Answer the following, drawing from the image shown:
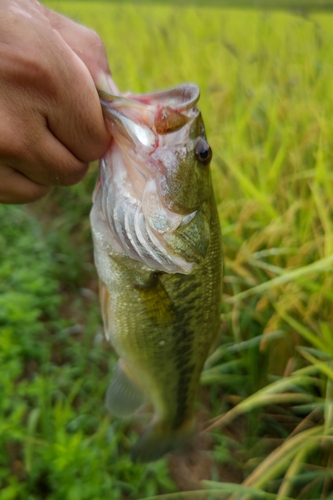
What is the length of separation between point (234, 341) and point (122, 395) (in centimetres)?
68

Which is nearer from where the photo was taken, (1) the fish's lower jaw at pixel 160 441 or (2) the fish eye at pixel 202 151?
(2) the fish eye at pixel 202 151

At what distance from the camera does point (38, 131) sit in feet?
2.47

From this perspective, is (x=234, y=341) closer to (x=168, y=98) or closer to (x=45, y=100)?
(x=168, y=98)

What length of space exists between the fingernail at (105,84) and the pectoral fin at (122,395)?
0.75 m

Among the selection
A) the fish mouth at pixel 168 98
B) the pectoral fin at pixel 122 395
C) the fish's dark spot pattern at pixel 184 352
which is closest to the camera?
the fish mouth at pixel 168 98

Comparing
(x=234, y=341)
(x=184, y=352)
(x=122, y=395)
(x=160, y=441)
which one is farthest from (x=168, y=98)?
(x=234, y=341)

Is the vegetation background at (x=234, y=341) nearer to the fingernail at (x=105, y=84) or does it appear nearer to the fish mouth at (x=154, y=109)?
the fish mouth at (x=154, y=109)

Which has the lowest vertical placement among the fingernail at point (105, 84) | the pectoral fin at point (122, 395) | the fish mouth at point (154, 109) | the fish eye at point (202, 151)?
the pectoral fin at point (122, 395)

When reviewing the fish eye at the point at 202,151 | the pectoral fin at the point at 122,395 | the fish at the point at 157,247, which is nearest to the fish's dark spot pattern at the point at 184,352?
the fish at the point at 157,247

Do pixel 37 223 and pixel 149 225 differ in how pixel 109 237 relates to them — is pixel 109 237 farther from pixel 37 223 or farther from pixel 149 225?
pixel 37 223

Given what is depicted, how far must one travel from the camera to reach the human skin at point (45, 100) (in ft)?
2.19

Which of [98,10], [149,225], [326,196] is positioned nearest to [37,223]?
[326,196]

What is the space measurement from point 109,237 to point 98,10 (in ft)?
20.1

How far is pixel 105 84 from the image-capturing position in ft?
2.73
